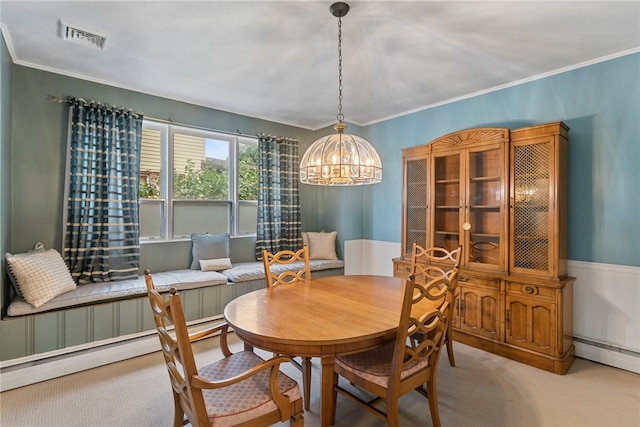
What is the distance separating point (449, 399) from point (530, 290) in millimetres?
1235

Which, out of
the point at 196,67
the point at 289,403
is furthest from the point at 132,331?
the point at 196,67

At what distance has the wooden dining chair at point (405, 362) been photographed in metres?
1.59

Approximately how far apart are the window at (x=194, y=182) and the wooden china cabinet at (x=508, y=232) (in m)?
2.38

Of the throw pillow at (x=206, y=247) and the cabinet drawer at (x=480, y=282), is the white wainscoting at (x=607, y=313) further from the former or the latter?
the throw pillow at (x=206, y=247)

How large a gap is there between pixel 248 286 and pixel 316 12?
282 centimetres

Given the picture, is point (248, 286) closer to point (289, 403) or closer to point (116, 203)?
point (116, 203)

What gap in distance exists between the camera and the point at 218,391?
5.09 feet

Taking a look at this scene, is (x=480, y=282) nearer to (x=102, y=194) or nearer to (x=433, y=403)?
(x=433, y=403)

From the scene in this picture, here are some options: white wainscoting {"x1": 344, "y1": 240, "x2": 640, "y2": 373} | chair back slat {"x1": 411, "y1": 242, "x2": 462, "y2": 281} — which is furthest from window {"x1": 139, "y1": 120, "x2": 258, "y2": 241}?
white wainscoting {"x1": 344, "y1": 240, "x2": 640, "y2": 373}

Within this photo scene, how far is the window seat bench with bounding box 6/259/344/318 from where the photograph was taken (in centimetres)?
253

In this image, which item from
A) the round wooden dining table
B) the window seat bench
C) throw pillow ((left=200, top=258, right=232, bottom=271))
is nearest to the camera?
the round wooden dining table

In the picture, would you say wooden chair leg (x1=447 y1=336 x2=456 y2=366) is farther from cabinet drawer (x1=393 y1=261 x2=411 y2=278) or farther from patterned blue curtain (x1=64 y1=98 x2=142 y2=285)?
patterned blue curtain (x1=64 y1=98 x2=142 y2=285)

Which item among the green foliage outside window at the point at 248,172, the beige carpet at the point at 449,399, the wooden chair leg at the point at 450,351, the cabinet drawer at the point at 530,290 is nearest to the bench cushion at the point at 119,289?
the beige carpet at the point at 449,399

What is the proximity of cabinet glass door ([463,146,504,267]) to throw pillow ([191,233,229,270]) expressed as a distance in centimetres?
282
